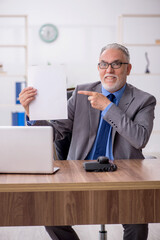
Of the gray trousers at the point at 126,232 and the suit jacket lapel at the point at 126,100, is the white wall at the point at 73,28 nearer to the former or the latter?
the suit jacket lapel at the point at 126,100

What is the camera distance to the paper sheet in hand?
1.60 meters

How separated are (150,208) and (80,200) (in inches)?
10.1

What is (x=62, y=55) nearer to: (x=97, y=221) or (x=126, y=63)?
(x=126, y=63)

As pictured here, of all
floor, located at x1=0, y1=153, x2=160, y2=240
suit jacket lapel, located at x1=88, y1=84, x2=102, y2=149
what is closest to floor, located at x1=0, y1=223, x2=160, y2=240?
floor, located at x1=0, y1=153, x2=160, y2=240

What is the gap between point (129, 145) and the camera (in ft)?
6.46

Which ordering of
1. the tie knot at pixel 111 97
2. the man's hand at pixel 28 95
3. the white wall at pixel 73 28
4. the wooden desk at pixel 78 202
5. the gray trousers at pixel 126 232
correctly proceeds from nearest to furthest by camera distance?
1. the wooden desk at pixel 78 202
2. the man's hand at pixel 28 95
3. the gray trousers at pixel 126 232
4. the tie knot at pixel 111 97
5. the white wall at pixel 73 28

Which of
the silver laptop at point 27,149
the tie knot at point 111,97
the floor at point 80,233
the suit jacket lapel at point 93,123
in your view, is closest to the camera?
the silver laptop at point 27,149

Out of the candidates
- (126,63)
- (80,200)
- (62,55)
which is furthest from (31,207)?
(62,55)

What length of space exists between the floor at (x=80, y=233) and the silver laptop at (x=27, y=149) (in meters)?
1.35

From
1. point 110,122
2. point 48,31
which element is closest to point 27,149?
point 110,122

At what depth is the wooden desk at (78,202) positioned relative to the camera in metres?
1.32

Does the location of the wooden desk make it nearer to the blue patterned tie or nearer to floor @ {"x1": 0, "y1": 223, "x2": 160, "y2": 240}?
the blue patterned tie

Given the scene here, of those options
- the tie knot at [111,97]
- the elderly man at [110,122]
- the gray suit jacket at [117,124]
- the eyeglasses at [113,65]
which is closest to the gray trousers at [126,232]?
the elderly man at [110,122]

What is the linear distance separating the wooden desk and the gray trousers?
0.52 metres
